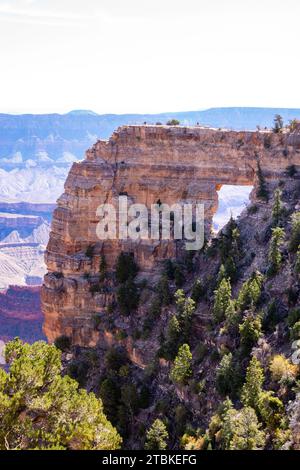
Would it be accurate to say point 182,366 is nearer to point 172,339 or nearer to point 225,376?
point 225,376

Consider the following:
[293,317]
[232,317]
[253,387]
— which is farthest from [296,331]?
[232,317]

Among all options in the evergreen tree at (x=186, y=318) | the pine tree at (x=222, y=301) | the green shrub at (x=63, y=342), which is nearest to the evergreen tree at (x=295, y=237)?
the pine tree at (x=222, y=301)

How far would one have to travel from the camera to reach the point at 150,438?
46406 millimetres

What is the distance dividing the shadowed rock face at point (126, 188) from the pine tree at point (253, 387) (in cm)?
2830

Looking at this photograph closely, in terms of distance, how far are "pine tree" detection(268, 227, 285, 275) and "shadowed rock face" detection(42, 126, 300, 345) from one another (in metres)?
13.9

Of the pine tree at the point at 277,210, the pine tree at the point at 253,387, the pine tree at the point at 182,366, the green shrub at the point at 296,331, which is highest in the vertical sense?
the pine tree at the point at 277,210

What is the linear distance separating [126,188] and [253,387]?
36884 mm

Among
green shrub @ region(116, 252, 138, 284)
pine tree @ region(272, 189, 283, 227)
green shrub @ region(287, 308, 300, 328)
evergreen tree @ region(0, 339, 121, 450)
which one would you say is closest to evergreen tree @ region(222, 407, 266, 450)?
evergreen tree @ region(0, 339, 121, 450)

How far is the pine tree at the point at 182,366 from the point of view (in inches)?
2004

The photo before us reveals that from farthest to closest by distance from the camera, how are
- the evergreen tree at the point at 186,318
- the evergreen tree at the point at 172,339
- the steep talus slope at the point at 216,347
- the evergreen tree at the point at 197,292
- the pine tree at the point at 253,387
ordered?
1. the evergreen tree at the point at 197,292
2. the evergreen tree at the point at 186,318
3. the evergreen tree at the point at 172,339
4. the steep talus slope at the point at 216,347
5. the pine tree at the point at 253,387

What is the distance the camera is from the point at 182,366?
51.0m

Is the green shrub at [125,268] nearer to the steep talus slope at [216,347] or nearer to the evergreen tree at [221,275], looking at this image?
the steep talus slope at [216,347]
